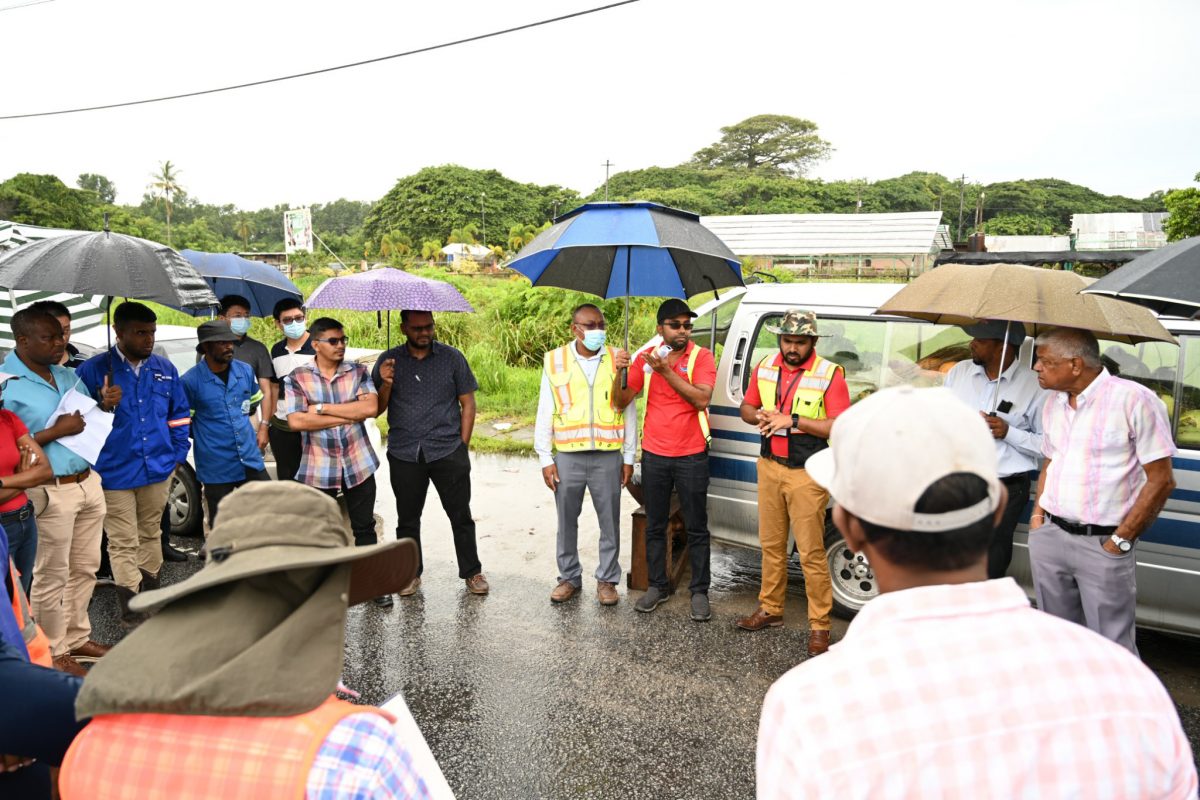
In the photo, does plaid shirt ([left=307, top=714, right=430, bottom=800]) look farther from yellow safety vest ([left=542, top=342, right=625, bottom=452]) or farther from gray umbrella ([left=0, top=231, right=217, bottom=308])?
yellow safety vest ([left=542, top=342, right=625, bottom=452])

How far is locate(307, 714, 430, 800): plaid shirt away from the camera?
1161 mm

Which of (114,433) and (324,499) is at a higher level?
(324,499)

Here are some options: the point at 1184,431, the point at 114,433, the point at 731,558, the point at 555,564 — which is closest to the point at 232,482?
the point at 114,433

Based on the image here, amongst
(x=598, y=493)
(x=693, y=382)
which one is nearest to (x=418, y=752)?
(x=693, y=382)

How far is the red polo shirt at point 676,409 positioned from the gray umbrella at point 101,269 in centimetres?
263

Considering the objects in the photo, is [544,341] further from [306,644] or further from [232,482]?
[306,644]

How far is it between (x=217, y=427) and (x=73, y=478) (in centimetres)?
105

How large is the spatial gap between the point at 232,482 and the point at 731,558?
3.62 m

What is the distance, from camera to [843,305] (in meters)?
4.93

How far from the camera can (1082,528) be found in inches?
139

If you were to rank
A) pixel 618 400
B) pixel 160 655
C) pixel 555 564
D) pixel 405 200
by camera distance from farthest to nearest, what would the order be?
pixel 405 200
pixel 555 564
pixel 618 400
pixel 160 655

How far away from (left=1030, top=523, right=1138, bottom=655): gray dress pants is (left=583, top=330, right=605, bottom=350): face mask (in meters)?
2.59

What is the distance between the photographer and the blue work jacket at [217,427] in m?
5.18

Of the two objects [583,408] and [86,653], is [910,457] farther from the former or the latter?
[86,653]
